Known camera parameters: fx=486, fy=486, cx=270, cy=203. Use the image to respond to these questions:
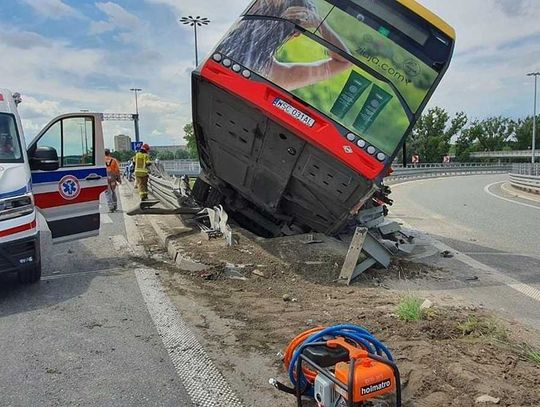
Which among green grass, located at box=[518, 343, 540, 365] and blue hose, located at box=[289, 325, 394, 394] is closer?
blue hose, located at box=[289, 325, 394, 394]

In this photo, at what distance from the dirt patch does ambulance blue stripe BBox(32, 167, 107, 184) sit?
1.62 m

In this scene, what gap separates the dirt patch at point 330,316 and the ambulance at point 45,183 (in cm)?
151

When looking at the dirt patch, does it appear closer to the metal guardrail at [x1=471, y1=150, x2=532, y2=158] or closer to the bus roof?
the bus roof

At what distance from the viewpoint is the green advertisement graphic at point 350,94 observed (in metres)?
5.77

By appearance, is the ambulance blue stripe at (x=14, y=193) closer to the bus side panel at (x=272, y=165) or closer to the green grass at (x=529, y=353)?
the bus side panel at (x=272, y=165)

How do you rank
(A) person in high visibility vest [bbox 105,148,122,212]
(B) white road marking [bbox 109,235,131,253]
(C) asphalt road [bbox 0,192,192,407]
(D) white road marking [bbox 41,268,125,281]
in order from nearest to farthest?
1. (C) asphalt road [bbox 0,192,192,407]
2. (D) white road marking [bbox 41,268,125,281]
3. (B) white road marking [bbox 109,235,131,253]
4. (A) person in high visibility vest [bbox 105,148,122,212]

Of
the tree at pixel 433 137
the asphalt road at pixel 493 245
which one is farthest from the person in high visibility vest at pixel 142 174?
the tree at pixel 433 137

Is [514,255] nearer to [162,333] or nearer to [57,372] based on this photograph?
[162,333]

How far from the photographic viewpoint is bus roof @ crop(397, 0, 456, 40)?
224 inches

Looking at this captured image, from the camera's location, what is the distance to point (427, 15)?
5711mm

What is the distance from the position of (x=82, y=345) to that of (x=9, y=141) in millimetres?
2956

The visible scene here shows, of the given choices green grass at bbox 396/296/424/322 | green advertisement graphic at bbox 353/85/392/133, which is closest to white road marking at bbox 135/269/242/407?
green grass at bbox 396/296/424/322

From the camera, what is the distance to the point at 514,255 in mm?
8023

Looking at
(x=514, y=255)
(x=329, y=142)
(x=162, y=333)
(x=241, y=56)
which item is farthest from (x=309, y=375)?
(x=514, y=255)
